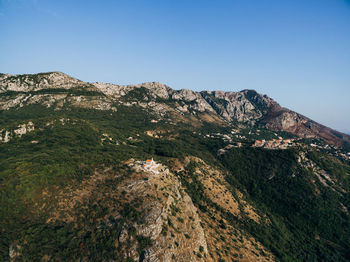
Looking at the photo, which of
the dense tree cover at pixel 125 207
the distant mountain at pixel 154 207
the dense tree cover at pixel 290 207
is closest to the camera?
the distant mountain at pixel 154 207

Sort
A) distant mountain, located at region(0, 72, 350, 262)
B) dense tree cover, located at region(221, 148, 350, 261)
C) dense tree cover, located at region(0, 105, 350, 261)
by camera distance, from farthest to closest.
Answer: dense tree cover, located at region(221, 148, 350, 261), dense tree cover, located at region(0, 105, 350, 261), distant mountain, located at region(0, 72, 350, 262)

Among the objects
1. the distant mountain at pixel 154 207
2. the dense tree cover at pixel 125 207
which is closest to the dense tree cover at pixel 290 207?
the dense tree cover at pixel 125 207

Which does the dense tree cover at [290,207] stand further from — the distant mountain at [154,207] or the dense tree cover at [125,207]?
the distant mountain at [154,207]

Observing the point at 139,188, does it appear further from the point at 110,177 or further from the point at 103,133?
Answer: the point at 103,133

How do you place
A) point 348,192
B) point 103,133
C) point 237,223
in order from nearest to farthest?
point 237,223, point 348,192, point 103,133

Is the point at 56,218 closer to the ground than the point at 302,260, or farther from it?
farther from it

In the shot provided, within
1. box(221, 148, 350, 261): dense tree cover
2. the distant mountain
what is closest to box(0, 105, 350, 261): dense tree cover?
the distant mountain

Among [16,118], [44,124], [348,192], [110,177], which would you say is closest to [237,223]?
[110,177]

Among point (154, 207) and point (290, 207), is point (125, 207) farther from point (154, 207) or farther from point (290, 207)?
point (290, 207)

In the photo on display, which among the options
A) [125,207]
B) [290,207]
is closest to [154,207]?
[125,207]

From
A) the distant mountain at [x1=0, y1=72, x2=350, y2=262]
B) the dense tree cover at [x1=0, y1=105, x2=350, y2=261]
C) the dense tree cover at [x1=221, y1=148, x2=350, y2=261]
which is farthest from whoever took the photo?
the dense tree cover at [x1=221, y1=148, x2=350, y2=261]

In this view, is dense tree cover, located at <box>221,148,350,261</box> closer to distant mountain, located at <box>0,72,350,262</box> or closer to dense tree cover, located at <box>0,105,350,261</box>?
dense tree cover, located at <box>0,105,350,261</box>
